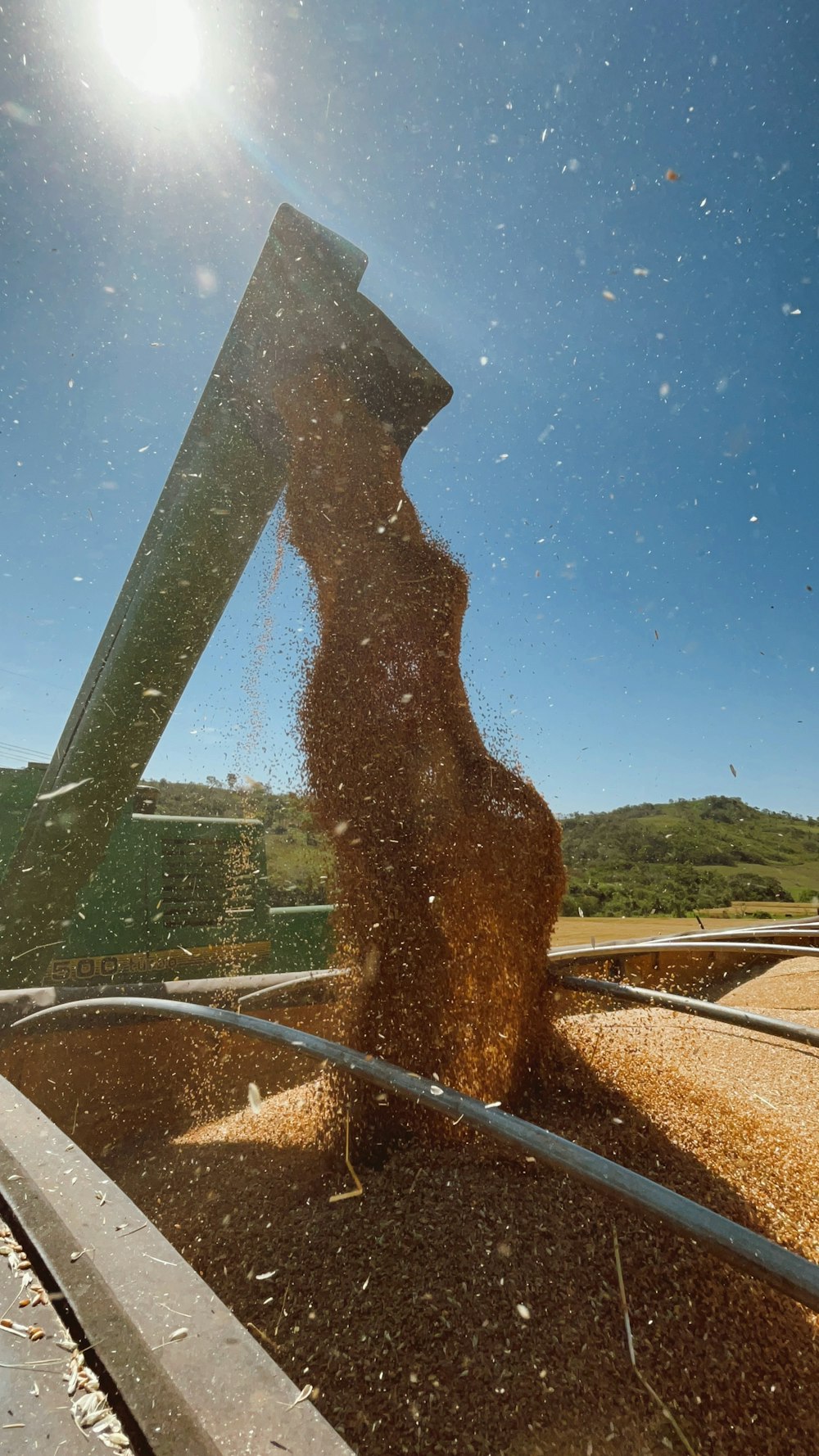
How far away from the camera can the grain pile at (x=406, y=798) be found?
2111mm

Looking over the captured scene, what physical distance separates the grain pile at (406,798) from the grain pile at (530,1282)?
0.97ft

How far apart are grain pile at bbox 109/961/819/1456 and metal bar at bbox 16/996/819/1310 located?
1.47 ft

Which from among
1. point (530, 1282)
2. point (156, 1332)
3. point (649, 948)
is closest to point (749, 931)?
point (649, 948)

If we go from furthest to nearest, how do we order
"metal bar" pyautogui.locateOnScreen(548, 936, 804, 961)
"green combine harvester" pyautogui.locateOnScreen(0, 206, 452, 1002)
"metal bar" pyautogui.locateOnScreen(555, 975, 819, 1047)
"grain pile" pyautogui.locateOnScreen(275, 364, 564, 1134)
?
"metal bar" pyautogui.locateOnScreen(548, 936, 804, 961) → "green combine harvester" pyautogui.locateOnScreen(0, 206, 452, 1002) → "grain pile" pyautogui.locateOnScreen(275, 364, 564, 1134) → "metal bar" pyautogui.locateOnScreen(555, 975, 819, 1047)

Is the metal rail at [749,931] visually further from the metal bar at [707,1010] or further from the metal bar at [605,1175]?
the metal bar at [605,1175]

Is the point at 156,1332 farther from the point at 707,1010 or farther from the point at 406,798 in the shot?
the point at 707,1010

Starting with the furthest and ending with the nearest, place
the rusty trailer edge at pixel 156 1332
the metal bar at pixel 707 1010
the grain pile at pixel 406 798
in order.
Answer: the grain pile at pixel 406 798, the metal bar at pixel 707 1010, the rusty trailer edge at pixel 156 1332

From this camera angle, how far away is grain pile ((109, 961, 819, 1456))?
1230 millimetres

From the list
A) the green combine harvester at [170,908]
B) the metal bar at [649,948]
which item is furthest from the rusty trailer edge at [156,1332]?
the green combine harvester at [170,908]

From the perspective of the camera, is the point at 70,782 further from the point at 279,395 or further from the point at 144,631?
the point at 279,395

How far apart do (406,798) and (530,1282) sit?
124 centimetres

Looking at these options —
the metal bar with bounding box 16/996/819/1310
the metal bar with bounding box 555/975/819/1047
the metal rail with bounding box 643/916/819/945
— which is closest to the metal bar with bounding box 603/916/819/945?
the metal rail with bounding box 643/916/819/945

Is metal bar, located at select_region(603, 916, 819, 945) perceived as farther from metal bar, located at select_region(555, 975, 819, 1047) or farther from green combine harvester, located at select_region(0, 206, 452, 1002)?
green combine harvester, located at select_region(0, 206, 452, 1002)

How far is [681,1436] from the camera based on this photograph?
1.19 m
